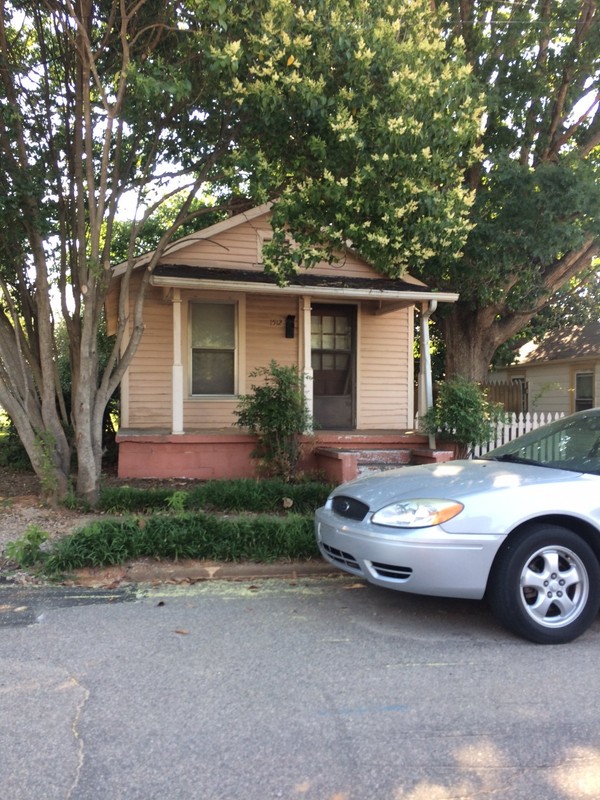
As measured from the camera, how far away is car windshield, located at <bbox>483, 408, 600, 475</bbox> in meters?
4.89

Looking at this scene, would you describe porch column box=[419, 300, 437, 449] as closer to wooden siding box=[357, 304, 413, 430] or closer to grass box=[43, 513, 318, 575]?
wooden siding box=[357, 304, 413, 430]

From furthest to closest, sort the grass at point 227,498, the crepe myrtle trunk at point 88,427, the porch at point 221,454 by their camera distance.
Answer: the porch at point 221,454, the grass at point 227,498, the crepe myrtle trunk at point 88,427

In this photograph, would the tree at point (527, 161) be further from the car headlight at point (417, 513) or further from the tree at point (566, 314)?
the car headlight at point (417, 513)

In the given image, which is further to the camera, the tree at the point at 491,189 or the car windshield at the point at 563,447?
the tree at the point at 491,189

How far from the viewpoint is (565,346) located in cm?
1964

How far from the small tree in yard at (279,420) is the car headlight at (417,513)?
15.3 feet

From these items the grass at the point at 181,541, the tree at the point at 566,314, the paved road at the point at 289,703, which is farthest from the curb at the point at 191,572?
the tree at the point at 566,314

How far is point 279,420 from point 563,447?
451 centimetres

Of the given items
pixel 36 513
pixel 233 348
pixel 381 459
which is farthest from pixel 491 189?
pixel 36 513

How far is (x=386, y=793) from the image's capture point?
2.65 metres

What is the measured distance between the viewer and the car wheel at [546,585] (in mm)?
4207

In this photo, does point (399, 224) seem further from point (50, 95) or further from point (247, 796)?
point (247, 796)

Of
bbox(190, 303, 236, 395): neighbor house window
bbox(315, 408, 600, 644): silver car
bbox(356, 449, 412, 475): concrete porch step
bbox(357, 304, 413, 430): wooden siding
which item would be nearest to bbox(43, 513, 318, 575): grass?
bbox(315, 408, 600, 644): silver car

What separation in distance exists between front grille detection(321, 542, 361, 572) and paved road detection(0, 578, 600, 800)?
0.43 metres
